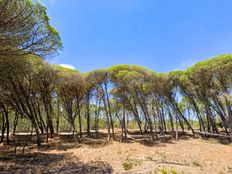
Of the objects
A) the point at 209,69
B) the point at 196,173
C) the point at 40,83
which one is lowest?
the point at 196,173

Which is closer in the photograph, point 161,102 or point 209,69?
point 209,69

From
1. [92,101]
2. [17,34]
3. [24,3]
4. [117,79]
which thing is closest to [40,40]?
[17,34]

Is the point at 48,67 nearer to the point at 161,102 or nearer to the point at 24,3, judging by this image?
the point at 24,3

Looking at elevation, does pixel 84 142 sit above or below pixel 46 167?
above

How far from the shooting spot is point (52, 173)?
6.98m

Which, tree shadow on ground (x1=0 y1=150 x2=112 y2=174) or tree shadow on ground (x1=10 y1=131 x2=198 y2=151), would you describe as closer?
tree shadow on ground (x1=0 y1=150 x2=112 y2=174)

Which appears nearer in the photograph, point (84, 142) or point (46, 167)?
point (46, 167)

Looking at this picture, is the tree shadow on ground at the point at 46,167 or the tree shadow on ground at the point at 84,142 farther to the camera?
the tree shadow on ground at the point at 84,142

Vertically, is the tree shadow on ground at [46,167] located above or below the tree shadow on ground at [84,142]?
below

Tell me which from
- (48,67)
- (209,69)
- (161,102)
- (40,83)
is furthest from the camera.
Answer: (161,102)

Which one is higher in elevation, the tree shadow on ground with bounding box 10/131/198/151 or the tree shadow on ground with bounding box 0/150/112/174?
the tree shadow on ground with bounding box 10/131/198/151

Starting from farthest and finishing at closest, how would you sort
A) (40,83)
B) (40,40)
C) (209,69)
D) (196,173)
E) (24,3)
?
1. (209,69)
2. (40,83)
3. (40,40)
4. (196,173)
5. (24,3)

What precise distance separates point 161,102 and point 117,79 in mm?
8689

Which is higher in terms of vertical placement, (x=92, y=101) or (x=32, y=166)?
(x=92, y=101)
